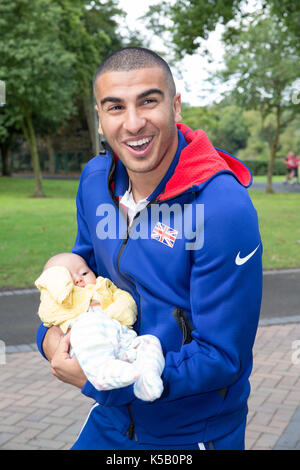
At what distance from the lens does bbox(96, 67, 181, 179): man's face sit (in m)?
2.04

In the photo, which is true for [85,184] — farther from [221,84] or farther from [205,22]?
[221,84]

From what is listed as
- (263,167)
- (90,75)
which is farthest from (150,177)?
(263,167)

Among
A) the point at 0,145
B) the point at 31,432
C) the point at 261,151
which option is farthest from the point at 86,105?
the point at 31,432

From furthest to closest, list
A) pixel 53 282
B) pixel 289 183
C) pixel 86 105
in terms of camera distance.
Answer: pixel 86 105 → pixel 289 183 → pixel 53 282

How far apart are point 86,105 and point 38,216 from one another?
26.6m

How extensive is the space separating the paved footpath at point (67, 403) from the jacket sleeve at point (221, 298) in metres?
3.11

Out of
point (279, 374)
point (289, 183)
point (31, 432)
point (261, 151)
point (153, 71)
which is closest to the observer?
point (153, 71)

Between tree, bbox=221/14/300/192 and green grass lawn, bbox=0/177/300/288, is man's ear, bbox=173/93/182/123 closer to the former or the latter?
green grass lawn, bbox=0/177/300/288

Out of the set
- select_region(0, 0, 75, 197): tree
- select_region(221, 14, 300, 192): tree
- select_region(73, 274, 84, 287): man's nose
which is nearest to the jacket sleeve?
select_region(73, 274, 84, 287): man's nose

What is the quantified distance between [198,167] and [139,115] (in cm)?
26

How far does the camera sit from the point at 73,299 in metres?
2.42

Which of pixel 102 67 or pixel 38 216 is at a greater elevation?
pixel 102 67

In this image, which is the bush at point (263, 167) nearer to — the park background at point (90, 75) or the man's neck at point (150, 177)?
the park background at point (90, 75)

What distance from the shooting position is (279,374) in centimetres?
634
